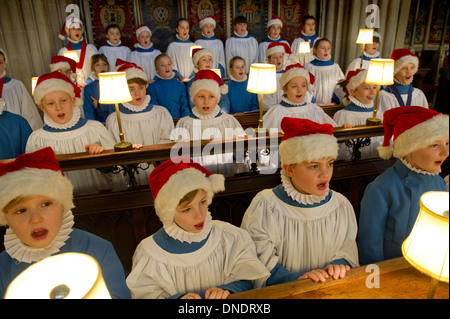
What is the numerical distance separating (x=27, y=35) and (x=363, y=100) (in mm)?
7538

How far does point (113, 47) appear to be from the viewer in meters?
8.51

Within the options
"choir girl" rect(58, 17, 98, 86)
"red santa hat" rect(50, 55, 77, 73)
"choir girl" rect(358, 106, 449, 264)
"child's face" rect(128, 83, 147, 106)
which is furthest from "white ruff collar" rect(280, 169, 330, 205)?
"choir girl" rect(58, 17, 98, 86)

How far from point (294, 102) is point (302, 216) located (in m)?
2.61

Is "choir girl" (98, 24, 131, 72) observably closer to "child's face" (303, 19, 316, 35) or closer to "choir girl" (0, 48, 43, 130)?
"choir girl" (0, 48, 43, 130)

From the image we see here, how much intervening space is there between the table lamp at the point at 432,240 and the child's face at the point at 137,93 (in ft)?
12.3

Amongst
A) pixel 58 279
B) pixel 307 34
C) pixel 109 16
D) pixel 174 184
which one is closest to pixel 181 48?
pixel 109 16

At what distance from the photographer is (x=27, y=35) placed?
7422mm

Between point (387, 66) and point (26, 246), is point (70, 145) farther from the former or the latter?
point (387, 66)

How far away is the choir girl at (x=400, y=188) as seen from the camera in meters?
2.08

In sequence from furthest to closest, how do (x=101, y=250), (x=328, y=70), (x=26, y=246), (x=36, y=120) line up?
1. (x=328, y=70)
2. (x=36, y=120)
3. (x=101, y=250)
4. (x=26, y=246)

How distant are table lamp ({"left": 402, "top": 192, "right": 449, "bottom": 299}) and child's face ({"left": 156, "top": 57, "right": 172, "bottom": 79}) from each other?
5316 mm

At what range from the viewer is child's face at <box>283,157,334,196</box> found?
2.04m

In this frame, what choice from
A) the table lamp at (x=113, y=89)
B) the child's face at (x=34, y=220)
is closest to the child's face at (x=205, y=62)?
the table lamp at (x=113, y=89)
